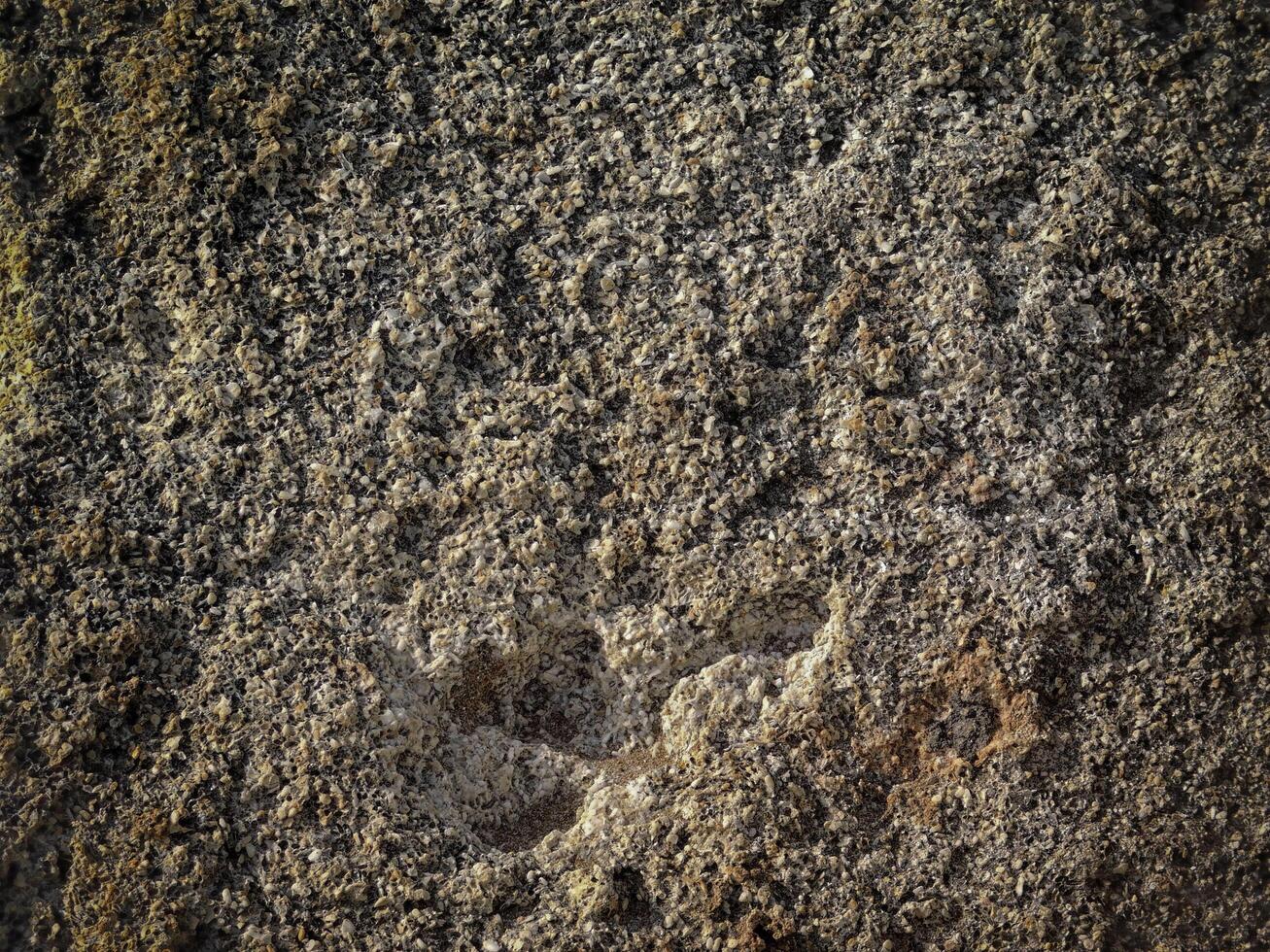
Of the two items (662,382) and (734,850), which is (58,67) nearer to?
(662,382)

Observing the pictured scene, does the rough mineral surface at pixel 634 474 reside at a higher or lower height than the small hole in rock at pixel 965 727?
higher

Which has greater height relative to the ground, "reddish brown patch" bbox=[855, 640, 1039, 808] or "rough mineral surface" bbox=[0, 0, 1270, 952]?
"rough mineral surface" bbox=[0, 0, 1270, 952]

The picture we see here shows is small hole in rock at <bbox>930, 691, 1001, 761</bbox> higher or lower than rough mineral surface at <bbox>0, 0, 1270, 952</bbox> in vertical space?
lower

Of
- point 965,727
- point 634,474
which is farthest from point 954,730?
point 634,474

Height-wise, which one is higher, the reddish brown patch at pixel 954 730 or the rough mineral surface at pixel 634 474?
the rough mineral surface at pixel 634 474

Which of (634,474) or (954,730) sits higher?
(634,474)

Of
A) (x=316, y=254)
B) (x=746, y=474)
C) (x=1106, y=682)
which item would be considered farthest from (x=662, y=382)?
(x=1106, y=682)

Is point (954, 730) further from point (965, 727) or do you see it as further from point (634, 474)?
point (634, 474)

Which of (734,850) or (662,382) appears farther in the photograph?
(662,382)
